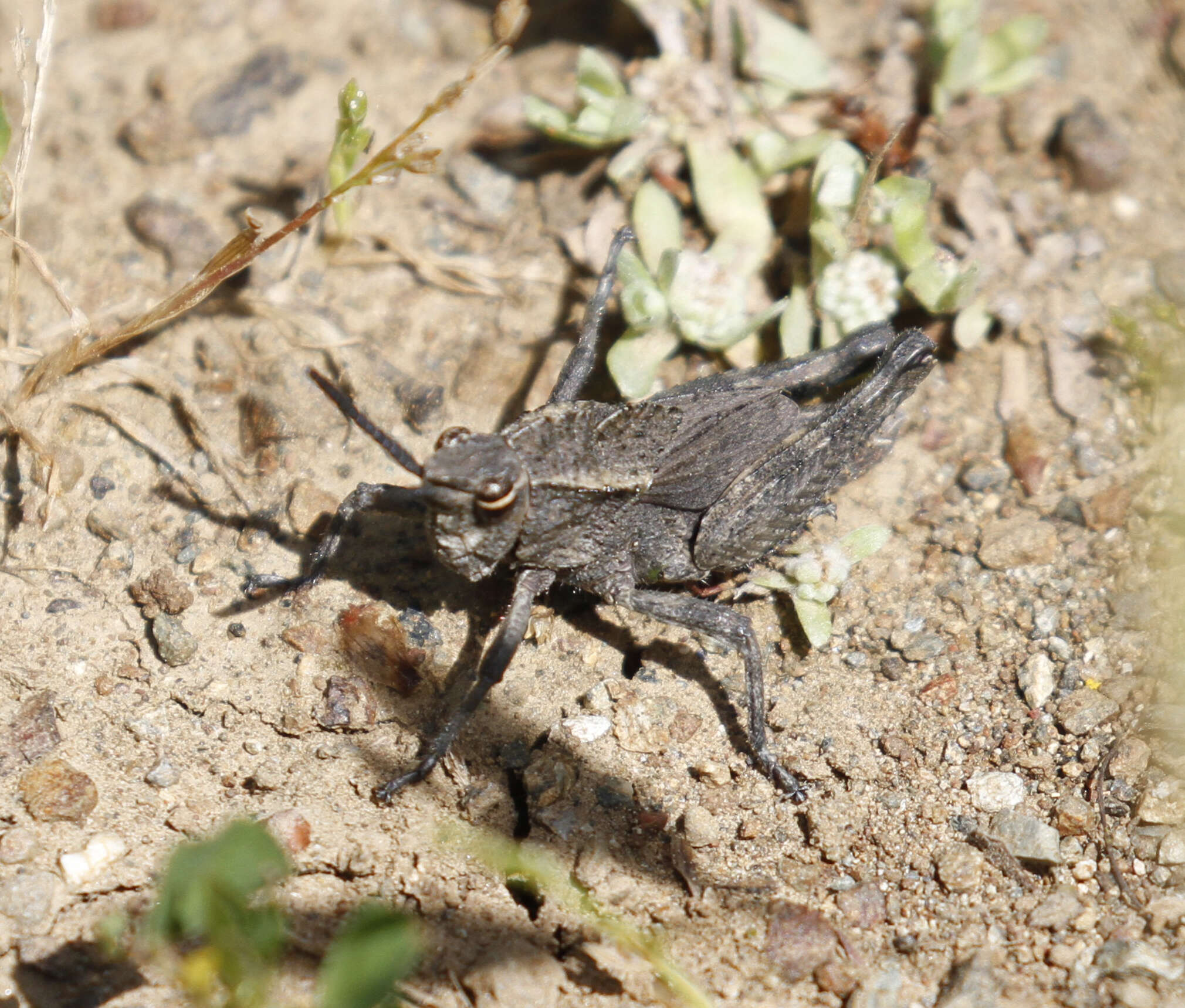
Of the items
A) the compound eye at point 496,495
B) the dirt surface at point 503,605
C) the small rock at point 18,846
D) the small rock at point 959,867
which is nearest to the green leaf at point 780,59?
the dirt surface at point 503,605

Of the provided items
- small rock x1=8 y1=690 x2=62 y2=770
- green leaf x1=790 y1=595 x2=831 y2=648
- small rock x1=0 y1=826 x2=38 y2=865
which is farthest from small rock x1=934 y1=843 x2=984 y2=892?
small rock x1=8 y1=690 x2=62 y2=770

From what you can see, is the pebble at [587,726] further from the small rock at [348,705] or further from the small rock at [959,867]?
the small rock at [959,867]

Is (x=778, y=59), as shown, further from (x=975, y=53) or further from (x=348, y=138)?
(x=348, y=138)

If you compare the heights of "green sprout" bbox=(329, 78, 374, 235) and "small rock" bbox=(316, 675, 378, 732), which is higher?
"green sprout" bbox=(329, 78, 374, 235)

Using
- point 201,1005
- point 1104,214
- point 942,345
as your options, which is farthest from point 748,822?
point 1104,214

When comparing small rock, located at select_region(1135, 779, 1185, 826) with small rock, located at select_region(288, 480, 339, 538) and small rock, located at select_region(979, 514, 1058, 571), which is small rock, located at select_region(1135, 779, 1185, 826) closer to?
small rock, located at select_region(979, 514, 1058, 571)

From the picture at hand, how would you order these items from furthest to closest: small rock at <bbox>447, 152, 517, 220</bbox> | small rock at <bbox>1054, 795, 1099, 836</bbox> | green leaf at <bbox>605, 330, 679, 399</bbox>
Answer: small rock at <bbox>447, 152, 517, 220</bbox>, green leaf at <bbox>605, 330, 679, 399</bbox>, small rock at <bbox>1054, 795, 1099, 836</bbox>

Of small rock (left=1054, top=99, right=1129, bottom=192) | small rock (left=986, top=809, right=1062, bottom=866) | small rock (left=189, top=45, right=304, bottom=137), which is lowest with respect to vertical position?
small rock (left=986, top=809, right=1062, bottom=866)
